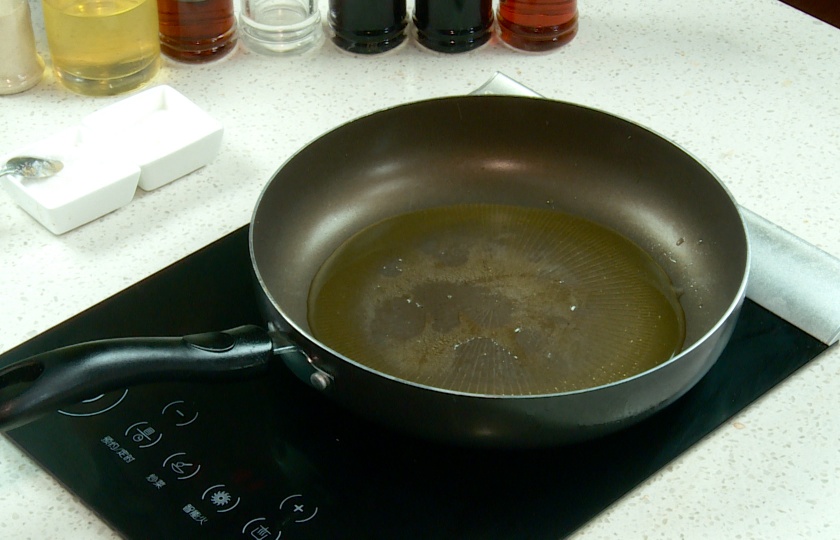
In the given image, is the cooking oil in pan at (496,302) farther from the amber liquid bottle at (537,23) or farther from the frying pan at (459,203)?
the amber liquid bottle at (537,23)

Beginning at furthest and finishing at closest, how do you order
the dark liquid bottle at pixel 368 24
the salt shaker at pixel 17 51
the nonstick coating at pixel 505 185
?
the dark liquid bottle at pixel 368 24 → the salt shaker at pixel 17 51 → the nonstick coating at pixel 505 185

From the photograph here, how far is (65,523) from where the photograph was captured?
0.58 meters

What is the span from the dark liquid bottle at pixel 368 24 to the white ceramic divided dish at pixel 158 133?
19 centimetres

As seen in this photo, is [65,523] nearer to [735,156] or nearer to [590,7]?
[735,156]

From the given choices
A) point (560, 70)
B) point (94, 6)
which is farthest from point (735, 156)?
point (94, 6)

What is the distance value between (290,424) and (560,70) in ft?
1.64

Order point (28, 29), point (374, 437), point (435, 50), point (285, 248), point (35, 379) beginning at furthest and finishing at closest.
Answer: point (435, 50) < point (28, 29) < point (285, 248) < point (374, 437) < point (35, 379)

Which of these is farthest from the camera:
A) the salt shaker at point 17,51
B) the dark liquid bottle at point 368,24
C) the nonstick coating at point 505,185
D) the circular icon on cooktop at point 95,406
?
the dark liquid bottle at point 368,24

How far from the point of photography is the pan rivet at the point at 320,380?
587mm

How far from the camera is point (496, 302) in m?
0.72

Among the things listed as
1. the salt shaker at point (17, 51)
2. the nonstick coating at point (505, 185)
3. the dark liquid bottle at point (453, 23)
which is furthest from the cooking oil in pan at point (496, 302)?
the salt shaker at point (17, 51)

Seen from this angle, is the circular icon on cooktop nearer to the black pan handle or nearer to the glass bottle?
the black pan handle

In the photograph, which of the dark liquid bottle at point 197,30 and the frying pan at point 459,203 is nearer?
the frying pan at point 459,203

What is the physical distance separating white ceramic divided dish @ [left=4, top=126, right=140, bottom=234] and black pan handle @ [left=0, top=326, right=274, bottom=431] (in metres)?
0.24
